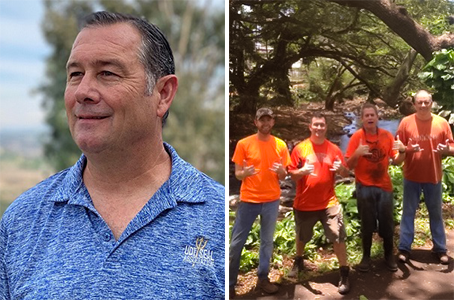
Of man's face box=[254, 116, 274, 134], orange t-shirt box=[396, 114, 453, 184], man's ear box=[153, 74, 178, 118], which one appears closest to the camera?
man's ear box=[153, 74, 178, 118]

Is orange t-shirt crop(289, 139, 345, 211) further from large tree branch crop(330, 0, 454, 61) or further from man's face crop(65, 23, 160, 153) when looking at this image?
man's face crop(65, 23, 160, 153)

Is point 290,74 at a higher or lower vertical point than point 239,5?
lower

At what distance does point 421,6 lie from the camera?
269 centimetres

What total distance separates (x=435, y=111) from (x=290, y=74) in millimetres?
766

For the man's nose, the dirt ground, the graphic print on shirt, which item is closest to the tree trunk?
the graphic print on shirt

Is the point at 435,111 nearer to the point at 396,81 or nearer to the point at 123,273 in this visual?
the point at 396,81

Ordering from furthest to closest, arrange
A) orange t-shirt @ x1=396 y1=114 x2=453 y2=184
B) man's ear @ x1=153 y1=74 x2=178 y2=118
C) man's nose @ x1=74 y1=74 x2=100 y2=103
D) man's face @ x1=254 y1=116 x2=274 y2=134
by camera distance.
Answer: man's face @ x1=254 y1=116 x2=274 y2=134
orange t-shirt @ x1=396 y1=114 x2=453 y2=184
man's ear @ x1=153 y1=74 x2=178 y2=118
man's nose @ x1=74 y1=74 x2=100 y2=103

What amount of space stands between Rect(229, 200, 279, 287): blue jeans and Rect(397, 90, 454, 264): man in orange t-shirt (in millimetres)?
679

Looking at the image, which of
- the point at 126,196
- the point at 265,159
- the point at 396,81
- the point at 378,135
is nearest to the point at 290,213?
the point at 265,159

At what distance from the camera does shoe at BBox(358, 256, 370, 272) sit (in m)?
2.78

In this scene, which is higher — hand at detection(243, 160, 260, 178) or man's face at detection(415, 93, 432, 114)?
man's face at detection(415, 93, 432, 114)

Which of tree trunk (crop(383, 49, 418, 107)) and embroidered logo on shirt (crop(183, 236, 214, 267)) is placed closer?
embroidered logo on shirt (crop(183, 236, 214, 267))

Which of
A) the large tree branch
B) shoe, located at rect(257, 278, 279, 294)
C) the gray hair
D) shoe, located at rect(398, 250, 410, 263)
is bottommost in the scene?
shoe, located at rect(257, 278, 279, 294)

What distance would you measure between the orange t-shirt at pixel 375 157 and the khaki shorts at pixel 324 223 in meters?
0.22
